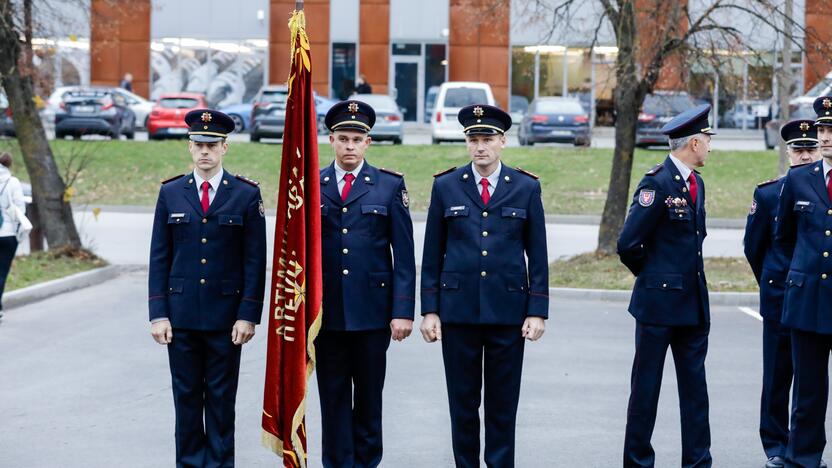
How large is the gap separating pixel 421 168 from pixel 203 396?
75.7ft

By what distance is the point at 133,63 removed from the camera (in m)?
47.6

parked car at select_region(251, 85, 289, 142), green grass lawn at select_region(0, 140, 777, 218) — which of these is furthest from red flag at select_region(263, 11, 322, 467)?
parked car at select_region(251, 85, 289, 142)

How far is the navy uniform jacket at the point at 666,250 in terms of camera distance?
7180mm

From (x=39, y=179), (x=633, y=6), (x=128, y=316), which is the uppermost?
(x=633, y=6)

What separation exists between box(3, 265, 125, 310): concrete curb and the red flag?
28.6 ft

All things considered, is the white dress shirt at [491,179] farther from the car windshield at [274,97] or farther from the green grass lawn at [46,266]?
the car windshield at [274,97]

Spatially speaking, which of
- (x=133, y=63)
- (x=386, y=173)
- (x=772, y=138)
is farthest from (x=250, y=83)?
(x=386, y=173)

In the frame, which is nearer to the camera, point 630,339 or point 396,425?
point 396,425

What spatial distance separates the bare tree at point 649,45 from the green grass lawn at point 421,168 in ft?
23.1

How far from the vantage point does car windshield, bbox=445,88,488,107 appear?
118ft

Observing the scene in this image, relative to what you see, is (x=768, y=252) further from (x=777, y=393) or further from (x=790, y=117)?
(x=790, y=117)

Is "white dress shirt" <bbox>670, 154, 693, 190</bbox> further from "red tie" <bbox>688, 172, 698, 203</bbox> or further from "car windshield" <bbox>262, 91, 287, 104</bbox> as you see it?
"car windshield" <bbox>262, 91, 287, 104</bbox>

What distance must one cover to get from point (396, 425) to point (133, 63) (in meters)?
40.6

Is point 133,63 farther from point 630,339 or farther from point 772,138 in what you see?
point 630,339
